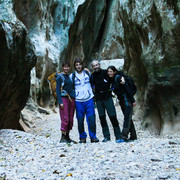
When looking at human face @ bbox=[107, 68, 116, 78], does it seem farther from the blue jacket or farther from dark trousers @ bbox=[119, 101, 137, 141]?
the blue jacket

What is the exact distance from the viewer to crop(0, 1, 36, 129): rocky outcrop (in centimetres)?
566

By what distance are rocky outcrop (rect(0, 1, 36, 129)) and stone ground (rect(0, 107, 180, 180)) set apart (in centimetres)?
166

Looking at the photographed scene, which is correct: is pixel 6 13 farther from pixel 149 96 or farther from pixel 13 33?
pixel 149 96

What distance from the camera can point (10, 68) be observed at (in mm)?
6148

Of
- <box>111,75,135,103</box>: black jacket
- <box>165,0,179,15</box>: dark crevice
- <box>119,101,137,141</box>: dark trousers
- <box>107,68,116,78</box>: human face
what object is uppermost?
<box>165,0,179,15</box>: dark crevice

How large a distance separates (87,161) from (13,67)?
148 inches

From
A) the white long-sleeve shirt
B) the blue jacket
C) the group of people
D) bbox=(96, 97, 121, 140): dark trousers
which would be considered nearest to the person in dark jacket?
the group of people

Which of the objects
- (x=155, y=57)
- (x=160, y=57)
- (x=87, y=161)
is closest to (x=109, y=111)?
(x=87, y=161)

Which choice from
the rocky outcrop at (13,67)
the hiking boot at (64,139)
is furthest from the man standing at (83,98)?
the rocky outcrop at (13,67)

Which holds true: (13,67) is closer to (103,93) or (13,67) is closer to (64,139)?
(64,139)

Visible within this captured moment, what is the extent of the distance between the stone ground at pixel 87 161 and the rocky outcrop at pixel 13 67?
5.45ft

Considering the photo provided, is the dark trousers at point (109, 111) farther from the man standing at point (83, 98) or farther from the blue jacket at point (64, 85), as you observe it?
the blue jacket at point (64, 85)

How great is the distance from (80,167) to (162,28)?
572 cm

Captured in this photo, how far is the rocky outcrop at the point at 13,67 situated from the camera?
5663mm
